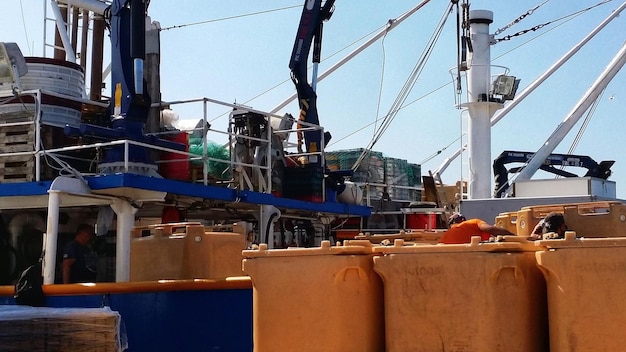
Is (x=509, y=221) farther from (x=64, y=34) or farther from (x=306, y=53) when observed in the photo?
(x=64, y=34)

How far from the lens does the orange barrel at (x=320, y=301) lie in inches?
168

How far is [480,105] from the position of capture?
1819 cm

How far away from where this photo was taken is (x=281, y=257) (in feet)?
14.8

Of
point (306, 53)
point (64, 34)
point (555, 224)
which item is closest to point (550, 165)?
point (306, 53)

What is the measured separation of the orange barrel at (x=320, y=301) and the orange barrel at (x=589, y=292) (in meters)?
0.99

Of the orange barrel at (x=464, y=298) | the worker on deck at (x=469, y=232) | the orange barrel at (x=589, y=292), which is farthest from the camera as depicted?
the worker on deck at (x=469, y=232)

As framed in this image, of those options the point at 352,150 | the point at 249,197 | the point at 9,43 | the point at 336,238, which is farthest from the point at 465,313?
the point at 352,150

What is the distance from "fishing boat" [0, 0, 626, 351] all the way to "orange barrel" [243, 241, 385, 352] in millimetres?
24

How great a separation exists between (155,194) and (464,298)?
19.6 ft

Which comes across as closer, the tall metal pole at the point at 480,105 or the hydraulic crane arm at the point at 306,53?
→ the hydraulic crane arm at the point at 306,53

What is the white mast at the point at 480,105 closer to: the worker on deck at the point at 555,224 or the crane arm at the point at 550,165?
the crane arm at the point at 550,165

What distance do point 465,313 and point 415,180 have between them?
14683mm

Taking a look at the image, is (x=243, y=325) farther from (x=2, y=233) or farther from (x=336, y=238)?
(x=336, y=238)

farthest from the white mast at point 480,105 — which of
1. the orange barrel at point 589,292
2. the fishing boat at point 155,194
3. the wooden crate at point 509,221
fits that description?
the orange barrel at point 589,292
